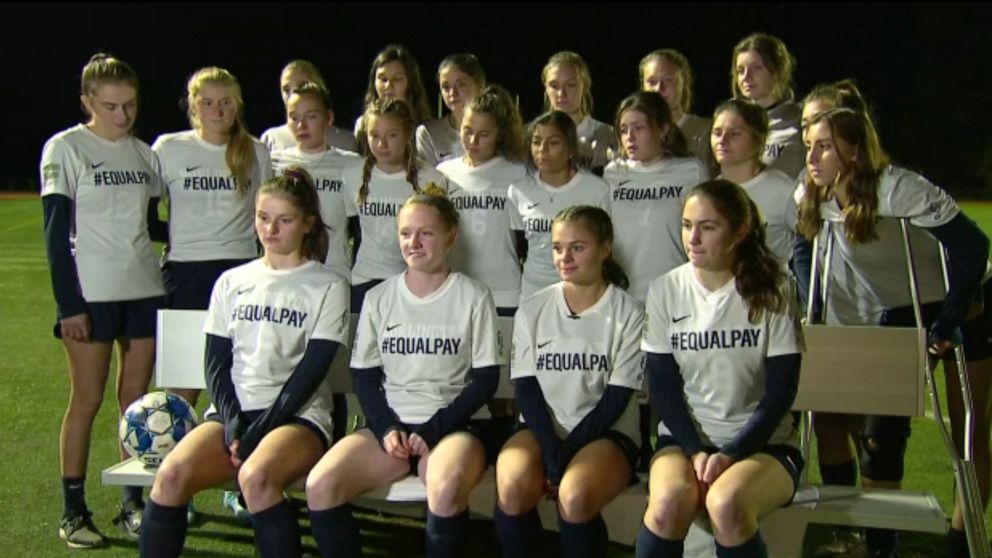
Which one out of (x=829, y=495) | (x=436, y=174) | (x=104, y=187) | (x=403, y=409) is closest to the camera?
(x=829, y=495)

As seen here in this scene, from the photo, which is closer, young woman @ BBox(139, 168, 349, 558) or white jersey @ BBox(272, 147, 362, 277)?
young woman @ BBox(139, 168, 349, 558)

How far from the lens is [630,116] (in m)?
3.93

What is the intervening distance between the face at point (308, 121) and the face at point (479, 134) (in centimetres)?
68

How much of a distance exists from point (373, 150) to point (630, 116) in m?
1.06

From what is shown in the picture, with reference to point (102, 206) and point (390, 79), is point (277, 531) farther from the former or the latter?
point (390, 79)

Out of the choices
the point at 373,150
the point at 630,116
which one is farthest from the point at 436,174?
the point at 630,116

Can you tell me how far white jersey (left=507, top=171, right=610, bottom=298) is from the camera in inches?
157

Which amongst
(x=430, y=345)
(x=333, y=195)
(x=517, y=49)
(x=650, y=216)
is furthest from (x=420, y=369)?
(x=517, y=49)

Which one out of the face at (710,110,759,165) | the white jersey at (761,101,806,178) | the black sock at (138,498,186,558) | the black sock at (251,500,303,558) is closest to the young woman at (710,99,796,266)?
the face at (710,110,759,165)

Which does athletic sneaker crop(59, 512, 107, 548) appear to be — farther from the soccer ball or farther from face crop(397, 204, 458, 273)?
face crop(397, 204, 458, 273)

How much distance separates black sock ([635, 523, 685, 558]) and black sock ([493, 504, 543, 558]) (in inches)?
13.4

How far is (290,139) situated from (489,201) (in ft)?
3.78

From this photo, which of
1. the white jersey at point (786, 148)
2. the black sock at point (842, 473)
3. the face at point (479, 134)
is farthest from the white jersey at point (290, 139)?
the black sock at point (842, 473)

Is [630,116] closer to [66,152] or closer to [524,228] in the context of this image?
[524,228]
